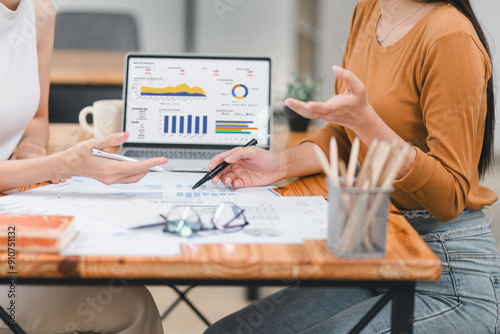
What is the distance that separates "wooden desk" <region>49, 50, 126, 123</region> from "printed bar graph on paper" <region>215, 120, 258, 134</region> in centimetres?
113

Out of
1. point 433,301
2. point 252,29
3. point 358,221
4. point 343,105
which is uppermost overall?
point 343,105

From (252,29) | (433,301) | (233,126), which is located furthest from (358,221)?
(252,29)

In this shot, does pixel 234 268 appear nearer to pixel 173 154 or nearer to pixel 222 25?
pixel 173 154

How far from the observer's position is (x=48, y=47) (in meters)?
1.40

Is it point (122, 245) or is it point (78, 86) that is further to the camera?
point (78, 86)

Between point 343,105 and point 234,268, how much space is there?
30 cm

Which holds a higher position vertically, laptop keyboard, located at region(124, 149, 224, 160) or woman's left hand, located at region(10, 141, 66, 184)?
woman's left hand, located at region(10, 141, 66, 184)

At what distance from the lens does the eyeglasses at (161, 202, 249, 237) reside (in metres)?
0.75

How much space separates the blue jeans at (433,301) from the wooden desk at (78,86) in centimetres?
148

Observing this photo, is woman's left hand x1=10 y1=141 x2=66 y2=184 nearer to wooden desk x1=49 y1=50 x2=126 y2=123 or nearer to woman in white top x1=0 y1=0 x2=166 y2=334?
woman in white top x1=0 y1=0 x2=166 y2=334

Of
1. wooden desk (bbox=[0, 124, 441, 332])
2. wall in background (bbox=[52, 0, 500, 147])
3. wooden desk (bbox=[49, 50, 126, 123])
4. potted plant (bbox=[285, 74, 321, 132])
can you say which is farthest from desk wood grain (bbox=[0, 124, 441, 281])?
wall in background (bbox=[52, 0, 500, 147])

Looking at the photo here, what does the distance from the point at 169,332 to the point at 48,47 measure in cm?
106

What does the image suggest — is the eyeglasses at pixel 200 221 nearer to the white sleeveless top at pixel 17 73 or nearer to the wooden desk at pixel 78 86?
the white sleeveless top at pixel 17 73

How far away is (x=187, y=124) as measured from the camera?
4.21ft
